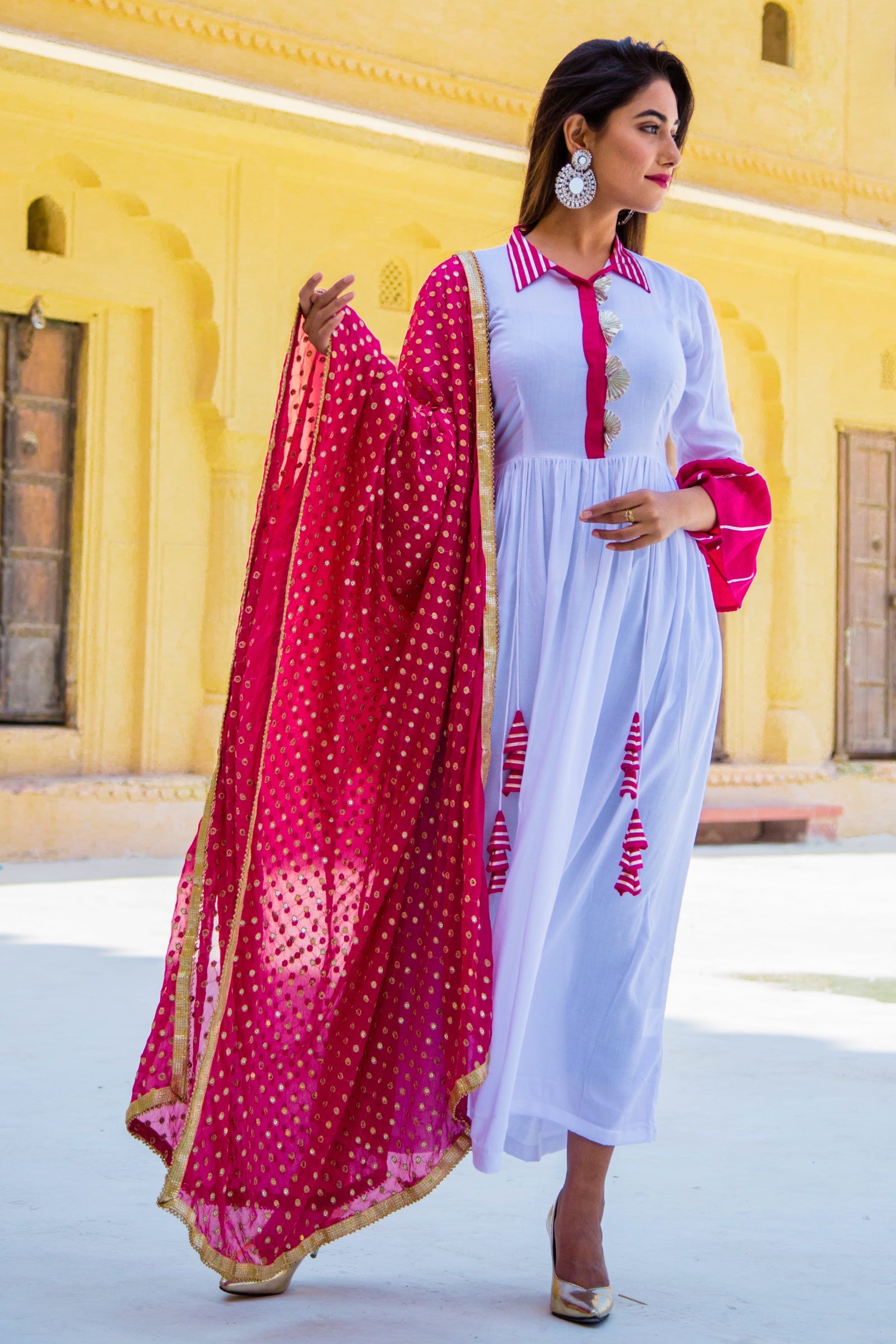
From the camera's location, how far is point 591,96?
2.11m

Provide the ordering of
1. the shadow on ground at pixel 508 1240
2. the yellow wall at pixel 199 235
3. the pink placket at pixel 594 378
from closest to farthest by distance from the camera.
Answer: the shadow on ground at pixel 508 1240 → the pink placket at pixel 594 378 → the yellow wall at pixel 199 235

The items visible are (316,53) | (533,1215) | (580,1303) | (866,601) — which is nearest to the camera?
(580,1303)

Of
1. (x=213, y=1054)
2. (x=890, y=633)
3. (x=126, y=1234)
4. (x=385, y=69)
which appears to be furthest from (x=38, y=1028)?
(x=890, y=633)

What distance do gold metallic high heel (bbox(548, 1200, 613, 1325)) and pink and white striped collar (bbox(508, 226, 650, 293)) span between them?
1193 millimetres

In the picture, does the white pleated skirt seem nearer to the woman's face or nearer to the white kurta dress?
the white kurta dress

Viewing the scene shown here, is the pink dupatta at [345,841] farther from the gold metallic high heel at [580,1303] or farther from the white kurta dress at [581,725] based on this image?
the gold metallic high heel at [580,1303]

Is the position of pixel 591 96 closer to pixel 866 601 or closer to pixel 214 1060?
pixel 214 1060

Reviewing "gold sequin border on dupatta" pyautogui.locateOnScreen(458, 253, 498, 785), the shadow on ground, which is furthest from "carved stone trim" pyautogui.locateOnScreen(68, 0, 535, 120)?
"gold sequin border on dupatta" pyautogui.locateOnScreen(458, 253, 498, 785)

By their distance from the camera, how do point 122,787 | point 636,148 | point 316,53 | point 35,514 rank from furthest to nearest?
point 316,53, point 35,514, point 122,787, point 636,148

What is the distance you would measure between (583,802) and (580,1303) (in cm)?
56

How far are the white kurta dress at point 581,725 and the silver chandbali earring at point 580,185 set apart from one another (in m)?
0.08

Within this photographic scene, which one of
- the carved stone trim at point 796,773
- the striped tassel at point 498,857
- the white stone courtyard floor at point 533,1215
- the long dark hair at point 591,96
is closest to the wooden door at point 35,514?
the white stone courtyard floor at point 533,1215

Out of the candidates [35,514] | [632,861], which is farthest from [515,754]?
[35,514]

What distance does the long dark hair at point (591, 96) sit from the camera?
2.10 metres
